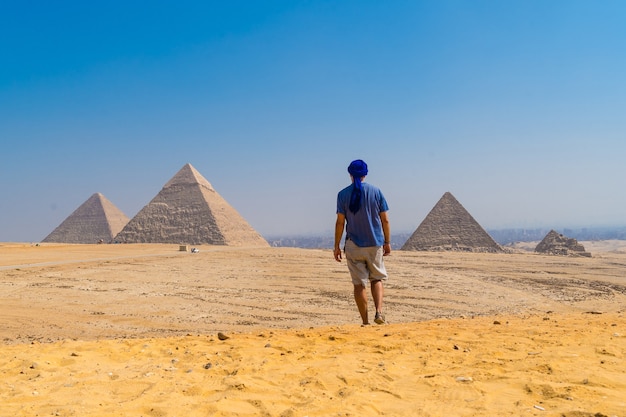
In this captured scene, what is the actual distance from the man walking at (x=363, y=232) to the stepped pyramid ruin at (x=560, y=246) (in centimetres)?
3181

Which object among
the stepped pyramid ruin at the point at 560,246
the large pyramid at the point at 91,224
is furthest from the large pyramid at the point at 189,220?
the stepped pyramid ruin at the point at 560,246

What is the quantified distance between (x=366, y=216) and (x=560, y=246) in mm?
33908

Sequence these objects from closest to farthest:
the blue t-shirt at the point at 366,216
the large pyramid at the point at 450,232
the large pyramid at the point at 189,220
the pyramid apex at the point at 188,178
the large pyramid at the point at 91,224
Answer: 1. the blue t-shirt at the point at 366,216
2. the large pyramid at the point at 450,232
3. the large pyramid at the point at 189,220
4. the pyramid apex at the point at 188,178
5. the large pyramid at the point at 91,224

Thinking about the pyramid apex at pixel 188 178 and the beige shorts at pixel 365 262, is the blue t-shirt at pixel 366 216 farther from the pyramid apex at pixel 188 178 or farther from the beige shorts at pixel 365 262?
the pyramid apex at pixel 188 178

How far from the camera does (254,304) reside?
8.98m

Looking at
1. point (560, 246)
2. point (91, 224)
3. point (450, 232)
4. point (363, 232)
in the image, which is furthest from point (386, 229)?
point (91, 224)

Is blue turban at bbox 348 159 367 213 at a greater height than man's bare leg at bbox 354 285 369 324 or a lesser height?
greater

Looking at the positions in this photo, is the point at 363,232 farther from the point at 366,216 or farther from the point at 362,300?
the point at 362,300

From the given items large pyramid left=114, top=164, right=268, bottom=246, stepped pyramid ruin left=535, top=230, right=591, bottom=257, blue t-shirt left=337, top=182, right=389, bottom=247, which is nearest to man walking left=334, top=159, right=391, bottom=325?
blue t-shirt left=337, top=182, right=389, bottom=247

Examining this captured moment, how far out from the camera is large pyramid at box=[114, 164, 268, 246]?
173ft

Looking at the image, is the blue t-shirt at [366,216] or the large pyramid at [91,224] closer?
the blue t-shirt at [366,216]

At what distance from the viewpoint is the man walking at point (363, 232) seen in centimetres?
559

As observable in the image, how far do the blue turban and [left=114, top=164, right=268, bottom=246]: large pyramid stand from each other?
45574 mm

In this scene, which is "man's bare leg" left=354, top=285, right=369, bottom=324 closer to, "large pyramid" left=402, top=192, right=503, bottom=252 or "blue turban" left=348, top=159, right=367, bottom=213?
"blue turban" left=348, top=159, right=367, bottom=213
